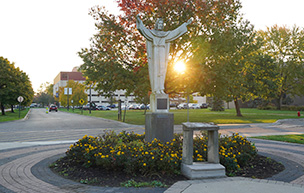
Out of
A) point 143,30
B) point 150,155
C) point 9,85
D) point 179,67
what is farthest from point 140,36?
point 9,85

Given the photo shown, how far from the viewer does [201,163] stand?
613cm

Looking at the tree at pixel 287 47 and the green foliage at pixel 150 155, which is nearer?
the green foliage at pixel 150 155

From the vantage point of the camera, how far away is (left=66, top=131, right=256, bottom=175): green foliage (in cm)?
605

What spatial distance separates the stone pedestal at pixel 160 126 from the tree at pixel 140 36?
12592 mm

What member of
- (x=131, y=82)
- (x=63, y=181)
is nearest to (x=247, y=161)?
(x=63, y=181)

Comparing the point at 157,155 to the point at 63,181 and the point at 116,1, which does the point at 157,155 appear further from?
the point at 116,1

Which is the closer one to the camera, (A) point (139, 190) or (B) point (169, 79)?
(A) point (139, 190)

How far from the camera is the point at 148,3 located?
2027 cm

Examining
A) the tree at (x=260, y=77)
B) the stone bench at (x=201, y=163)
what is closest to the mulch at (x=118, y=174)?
the stone bench at (x=201, y=163)

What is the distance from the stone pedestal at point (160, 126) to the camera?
787 centimetres

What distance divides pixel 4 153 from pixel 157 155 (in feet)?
18.6

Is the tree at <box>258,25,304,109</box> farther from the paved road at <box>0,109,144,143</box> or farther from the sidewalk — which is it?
the sidewalk

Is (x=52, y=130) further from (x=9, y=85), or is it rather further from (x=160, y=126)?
(x=9, y=85)

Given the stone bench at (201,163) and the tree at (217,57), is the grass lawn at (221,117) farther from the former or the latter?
the stone bench at (201,163)
